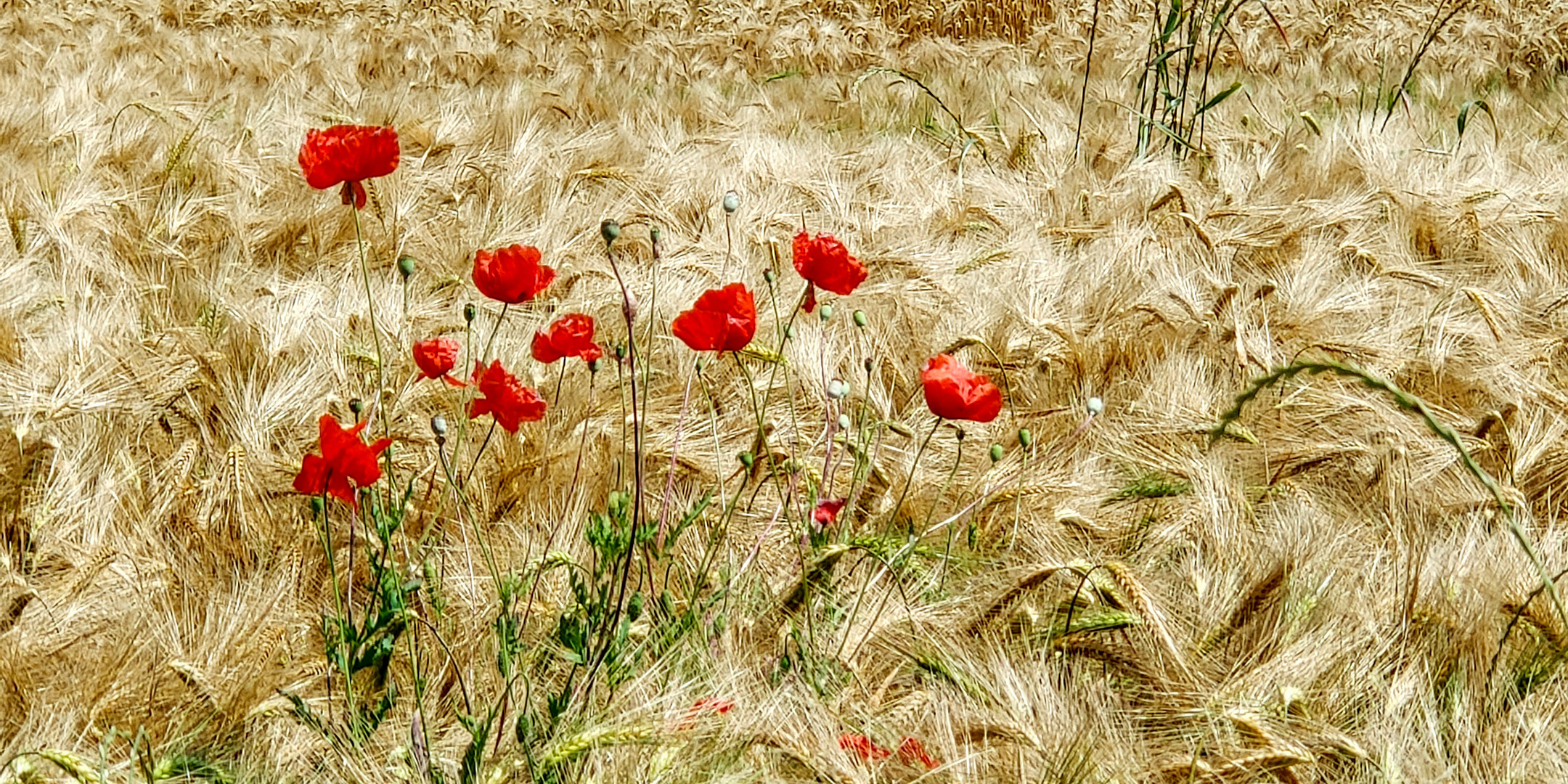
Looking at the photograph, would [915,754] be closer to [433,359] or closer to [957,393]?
[957,393]

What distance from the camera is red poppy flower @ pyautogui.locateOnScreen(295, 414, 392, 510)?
0.88 metres

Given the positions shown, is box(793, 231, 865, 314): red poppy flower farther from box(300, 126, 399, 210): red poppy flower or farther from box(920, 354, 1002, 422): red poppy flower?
box(300, 126, 399, 210): red poppy flower

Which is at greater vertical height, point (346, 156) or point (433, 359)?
point (346, 156)

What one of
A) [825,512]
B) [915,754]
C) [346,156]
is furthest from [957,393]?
[346,156]

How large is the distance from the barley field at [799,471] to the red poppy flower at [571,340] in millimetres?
118

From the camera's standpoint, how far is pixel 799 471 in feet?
4.41

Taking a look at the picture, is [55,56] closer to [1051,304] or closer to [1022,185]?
[1022,185]

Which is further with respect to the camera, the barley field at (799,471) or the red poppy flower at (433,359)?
the red poppy flower at (433,359)

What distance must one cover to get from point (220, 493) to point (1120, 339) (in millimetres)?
1210

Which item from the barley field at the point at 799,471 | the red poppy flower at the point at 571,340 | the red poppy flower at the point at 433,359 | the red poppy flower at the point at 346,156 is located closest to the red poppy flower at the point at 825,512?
the barley field at the point at 799,471

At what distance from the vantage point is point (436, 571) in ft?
3.92

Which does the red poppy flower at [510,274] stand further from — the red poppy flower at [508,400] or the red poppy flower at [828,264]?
the red poppy flower at [828,264]

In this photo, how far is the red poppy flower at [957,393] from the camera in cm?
107

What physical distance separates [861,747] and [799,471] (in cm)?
45
